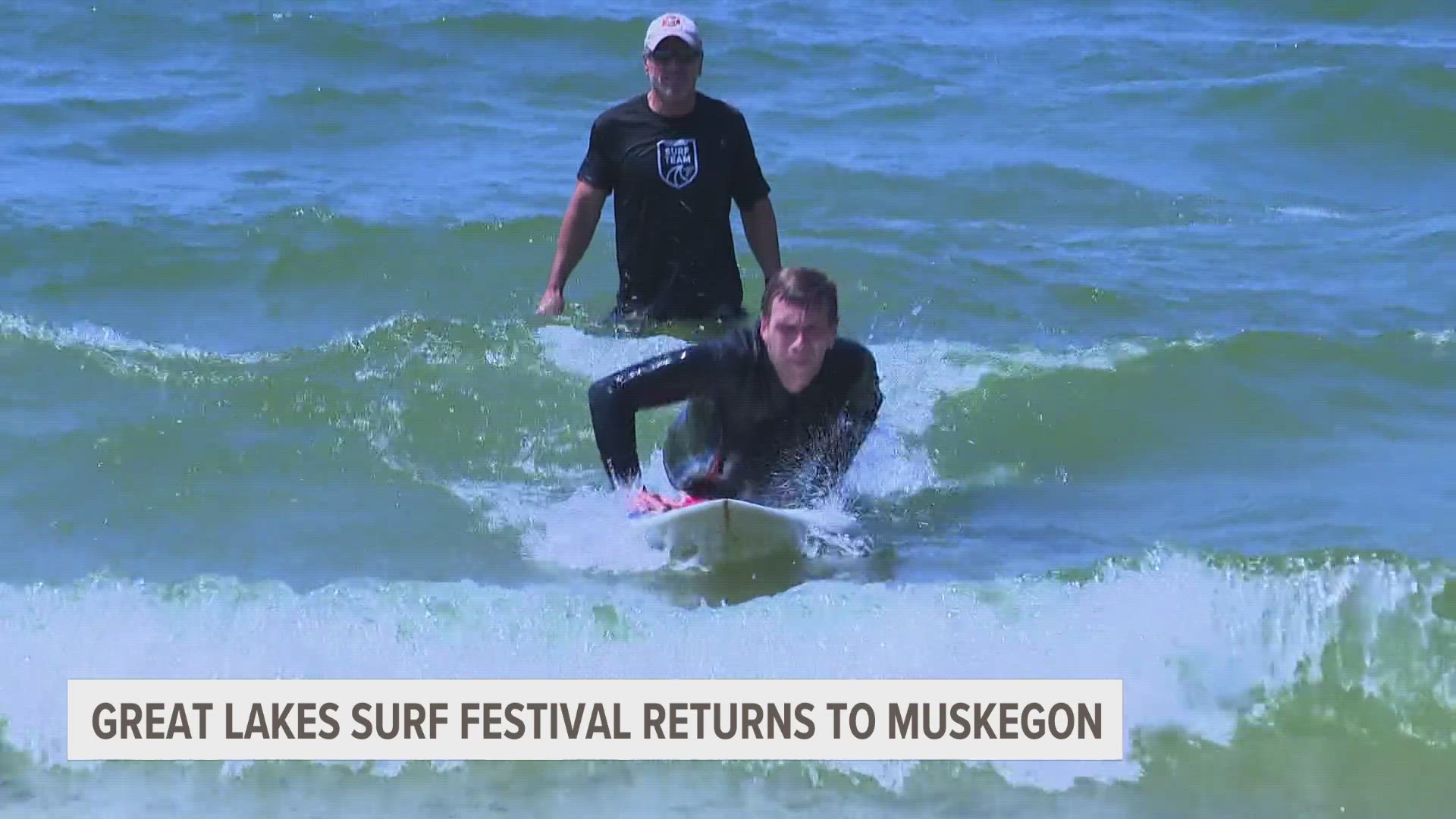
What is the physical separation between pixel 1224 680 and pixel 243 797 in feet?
8.95

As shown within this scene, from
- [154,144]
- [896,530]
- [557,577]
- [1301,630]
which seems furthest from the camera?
[154,144]

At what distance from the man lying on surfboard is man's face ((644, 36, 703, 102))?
5.43 ft

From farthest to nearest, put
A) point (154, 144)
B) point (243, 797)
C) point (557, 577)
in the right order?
1. point (154, 144)
2. point (557, 577)
3. point (243, 797)

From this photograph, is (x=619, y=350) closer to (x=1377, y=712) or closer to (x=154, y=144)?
(x=1377, y=712)

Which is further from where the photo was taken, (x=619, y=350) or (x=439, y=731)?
(x=619, y=350)

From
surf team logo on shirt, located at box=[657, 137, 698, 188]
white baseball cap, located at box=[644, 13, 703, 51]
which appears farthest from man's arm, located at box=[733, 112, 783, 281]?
white baseball cap, located at box=[644, 13, 703, 51]

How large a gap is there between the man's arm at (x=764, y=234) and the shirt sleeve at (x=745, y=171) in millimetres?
34

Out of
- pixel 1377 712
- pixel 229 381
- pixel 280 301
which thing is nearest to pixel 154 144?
pixel 280 301

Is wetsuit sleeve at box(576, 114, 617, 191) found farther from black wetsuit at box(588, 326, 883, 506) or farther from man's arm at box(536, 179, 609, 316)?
black wetsuit at box(588, 326, 883, 506)

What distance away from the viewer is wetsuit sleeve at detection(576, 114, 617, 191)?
299 inches

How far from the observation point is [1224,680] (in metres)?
5.45

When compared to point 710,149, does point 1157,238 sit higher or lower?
lower

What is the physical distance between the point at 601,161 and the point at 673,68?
54 cm
